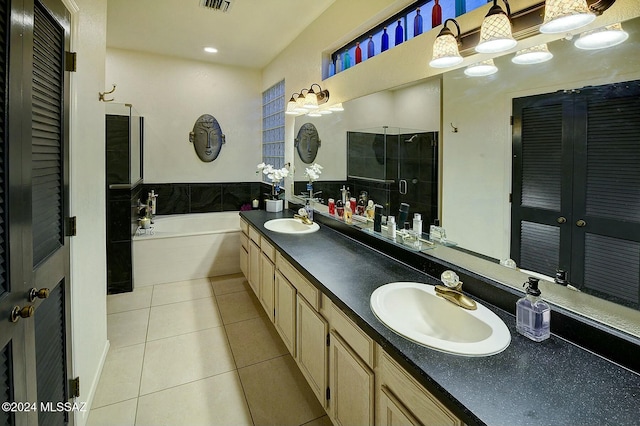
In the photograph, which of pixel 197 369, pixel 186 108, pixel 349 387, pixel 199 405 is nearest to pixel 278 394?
pixel 199 405

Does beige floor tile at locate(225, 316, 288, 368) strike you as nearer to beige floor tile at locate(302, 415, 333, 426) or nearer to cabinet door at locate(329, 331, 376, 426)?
beige floor tile at locate(302, 415, 333, 426)

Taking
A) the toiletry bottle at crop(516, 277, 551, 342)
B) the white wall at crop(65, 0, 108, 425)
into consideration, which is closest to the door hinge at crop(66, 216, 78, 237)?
the white wall at crop(65, 0, 108, 425)

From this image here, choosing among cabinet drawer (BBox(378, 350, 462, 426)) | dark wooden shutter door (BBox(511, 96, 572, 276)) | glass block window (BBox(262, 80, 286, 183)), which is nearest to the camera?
cabinet drawer (BBox(378, 350, 462, 426))

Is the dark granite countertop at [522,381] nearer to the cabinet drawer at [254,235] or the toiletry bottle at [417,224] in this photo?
the toiletry bottle at [417,224]

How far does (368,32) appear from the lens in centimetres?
234

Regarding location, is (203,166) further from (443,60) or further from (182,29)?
(443,60)

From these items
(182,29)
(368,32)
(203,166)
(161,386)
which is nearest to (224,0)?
(182,29)

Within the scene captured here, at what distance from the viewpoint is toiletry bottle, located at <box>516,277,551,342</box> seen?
108 cm

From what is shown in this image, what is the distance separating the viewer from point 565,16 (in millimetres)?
1060

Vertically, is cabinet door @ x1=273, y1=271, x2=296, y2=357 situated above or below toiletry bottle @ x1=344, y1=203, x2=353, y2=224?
below

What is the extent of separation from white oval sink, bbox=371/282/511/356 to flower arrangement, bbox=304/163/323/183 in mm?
1786

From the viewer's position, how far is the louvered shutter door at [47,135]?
45.9 inches

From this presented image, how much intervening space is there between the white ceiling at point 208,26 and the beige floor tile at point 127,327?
277 cm

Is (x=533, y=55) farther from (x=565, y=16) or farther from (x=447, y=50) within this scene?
(x=447, y=50)
